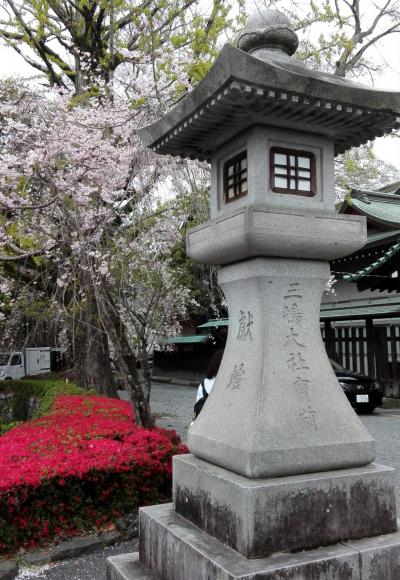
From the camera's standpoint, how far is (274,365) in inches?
142

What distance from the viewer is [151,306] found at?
8.34 m

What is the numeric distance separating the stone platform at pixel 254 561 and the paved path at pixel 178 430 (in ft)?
3.39

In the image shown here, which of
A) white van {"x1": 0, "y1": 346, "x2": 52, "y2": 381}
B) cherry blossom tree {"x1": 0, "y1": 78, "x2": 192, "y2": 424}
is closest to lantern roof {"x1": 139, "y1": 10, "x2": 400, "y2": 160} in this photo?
cherry blossom tree {"x1": 0, "y1": 78, "x2": 192, "y2": 424}

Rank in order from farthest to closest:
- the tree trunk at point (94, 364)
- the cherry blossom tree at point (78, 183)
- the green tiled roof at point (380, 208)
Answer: the green tiled roof at point (380, 208) → the tree trunk at point (94, 364) → the cherry blossom tree at point (78, 183)

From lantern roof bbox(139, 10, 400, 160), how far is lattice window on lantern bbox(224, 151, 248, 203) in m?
0.18

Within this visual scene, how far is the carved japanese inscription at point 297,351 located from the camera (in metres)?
3.59

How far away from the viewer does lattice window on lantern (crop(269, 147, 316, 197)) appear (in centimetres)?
386

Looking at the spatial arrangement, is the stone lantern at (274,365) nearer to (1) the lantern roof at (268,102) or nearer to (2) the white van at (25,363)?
(1) the lantern roof at (268,102)

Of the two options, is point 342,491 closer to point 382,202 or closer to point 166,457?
point 166,457

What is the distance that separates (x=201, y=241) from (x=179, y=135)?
0.84 m

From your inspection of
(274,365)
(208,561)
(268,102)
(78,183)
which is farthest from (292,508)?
(78,183)

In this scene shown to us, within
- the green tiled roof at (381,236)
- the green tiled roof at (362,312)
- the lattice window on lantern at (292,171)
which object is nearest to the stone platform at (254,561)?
the lattice window on lantern at (292,171)

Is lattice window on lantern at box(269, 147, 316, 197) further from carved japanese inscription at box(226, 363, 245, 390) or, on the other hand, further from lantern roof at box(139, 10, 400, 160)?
carved japanese inscription at box(226, 363, 245, 390)

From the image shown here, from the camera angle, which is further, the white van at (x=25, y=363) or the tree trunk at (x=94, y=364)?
the white van at (x=25, y=363)
